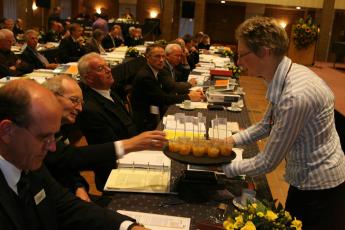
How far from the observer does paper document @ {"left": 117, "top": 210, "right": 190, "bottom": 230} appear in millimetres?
1617

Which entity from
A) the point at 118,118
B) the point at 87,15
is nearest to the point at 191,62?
the point at 118,118

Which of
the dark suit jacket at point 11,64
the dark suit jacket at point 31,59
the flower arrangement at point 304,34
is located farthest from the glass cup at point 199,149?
the flower arrangement at point 304,34

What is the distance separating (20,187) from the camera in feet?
4.49

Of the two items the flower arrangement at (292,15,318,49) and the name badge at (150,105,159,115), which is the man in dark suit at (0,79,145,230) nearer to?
the name badge at (150,105,159,115)

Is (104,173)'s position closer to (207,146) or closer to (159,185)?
(159,185)

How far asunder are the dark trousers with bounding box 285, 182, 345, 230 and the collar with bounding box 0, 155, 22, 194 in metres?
1.21

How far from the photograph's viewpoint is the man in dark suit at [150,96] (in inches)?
167

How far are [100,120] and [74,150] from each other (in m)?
0.61

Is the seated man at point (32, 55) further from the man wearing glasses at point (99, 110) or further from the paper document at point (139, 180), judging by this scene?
the paper document at point (139, 180)

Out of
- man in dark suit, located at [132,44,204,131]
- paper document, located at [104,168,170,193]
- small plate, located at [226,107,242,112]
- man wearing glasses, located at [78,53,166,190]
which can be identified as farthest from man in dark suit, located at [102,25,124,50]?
paper document, located at [104,168,170,193]

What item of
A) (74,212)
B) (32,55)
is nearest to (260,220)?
(74,212)

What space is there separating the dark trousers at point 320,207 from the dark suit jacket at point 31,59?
608 centimetres

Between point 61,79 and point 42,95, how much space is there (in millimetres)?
1051

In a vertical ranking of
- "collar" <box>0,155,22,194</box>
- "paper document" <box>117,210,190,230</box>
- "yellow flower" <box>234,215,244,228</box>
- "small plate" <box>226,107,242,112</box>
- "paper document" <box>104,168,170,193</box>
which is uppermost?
"collar" <box>0,155,22,194</box>
